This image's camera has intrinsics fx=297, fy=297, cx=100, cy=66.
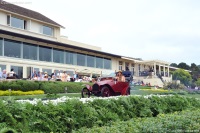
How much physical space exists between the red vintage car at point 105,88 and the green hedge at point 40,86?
6.67m

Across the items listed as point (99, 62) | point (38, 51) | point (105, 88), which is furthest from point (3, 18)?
point (105, 88)

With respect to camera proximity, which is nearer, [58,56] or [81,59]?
[58,56]

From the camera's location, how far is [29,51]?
32.8 meters

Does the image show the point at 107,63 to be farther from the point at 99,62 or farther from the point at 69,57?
the point at 69,57

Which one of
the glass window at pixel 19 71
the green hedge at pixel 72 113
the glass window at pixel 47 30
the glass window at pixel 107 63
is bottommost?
the green hedge at pixel 72 113

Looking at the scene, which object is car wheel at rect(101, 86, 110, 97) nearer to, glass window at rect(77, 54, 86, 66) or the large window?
the large window

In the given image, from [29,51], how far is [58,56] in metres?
5.10

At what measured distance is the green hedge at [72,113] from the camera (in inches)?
272

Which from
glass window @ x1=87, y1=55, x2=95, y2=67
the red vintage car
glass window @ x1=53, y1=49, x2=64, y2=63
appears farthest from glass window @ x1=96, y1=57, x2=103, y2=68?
the red vintage car

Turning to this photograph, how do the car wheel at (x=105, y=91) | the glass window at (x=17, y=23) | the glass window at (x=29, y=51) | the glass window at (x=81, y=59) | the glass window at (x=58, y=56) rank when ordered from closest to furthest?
1. the car wheel at (x=105, y=91)
2. the glass window at (x=29, y=51)
3. the glass window at (x=17, y=23)
4. the glass window at (x=58, y=56)
5. the glass window at (x=81, y=59)

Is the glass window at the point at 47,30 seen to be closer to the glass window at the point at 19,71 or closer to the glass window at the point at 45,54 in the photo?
the glass window at the point at 45,54

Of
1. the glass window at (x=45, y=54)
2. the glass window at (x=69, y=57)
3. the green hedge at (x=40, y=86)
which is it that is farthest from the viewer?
the glass window at (x=69, y=57)

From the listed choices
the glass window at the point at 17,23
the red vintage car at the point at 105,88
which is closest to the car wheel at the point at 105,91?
the red vintage car at the point at 105,88

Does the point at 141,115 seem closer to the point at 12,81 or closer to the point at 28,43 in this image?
the point at 12,81
